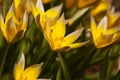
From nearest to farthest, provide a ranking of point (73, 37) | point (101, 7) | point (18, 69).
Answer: point (18, 69), point (73, 37), point (101, 7)

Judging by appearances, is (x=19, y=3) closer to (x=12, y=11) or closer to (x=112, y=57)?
(x=12, y=11)

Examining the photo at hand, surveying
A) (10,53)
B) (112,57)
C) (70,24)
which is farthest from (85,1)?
(10,53)

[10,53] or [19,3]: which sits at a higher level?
[19,3]

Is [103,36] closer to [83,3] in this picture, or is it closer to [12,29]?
[12,29]

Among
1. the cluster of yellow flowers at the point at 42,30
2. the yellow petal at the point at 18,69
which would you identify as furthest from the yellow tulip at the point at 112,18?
the yellow petal at the point at 18,69

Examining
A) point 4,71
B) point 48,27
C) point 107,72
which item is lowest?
point 107,72

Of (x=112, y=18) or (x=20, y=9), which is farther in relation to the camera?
(x=112, y=18)

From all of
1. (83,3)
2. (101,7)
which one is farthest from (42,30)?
(101,7)

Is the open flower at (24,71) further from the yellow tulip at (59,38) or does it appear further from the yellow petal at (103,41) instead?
the yellow petal at (103,41)
